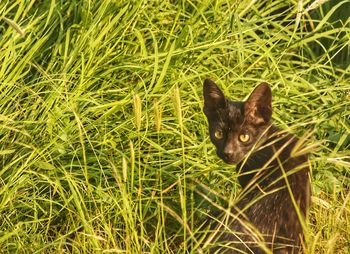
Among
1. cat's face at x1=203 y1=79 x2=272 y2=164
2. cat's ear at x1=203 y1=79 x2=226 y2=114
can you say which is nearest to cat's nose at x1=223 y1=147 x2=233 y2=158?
cat's face at x1=203 y1=79 x2=272 y2=164

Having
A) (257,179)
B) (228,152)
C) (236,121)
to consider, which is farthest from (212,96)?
(257,179)

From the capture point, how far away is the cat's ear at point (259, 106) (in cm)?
525

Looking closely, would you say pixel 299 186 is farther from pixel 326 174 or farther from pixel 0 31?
pixel 0 31

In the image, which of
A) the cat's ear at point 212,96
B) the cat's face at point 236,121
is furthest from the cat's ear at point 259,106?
the cat's ear at point 212,96

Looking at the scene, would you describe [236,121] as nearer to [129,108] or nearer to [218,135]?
[218,135]

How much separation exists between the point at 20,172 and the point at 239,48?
155cm

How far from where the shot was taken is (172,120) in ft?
20.0

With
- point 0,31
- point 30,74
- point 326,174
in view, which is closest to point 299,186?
point 326,174

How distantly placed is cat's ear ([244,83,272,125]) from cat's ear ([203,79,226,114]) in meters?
0.17

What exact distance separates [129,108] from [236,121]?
34.2 inches

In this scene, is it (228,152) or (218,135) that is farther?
(218,135)

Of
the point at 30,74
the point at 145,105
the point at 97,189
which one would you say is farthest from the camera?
the point at 30,74

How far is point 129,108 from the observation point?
6.04m

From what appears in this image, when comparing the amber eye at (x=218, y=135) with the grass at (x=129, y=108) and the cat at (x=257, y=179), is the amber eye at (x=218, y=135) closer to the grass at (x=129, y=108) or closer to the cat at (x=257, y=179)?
the cat at (x=257, y=179)
